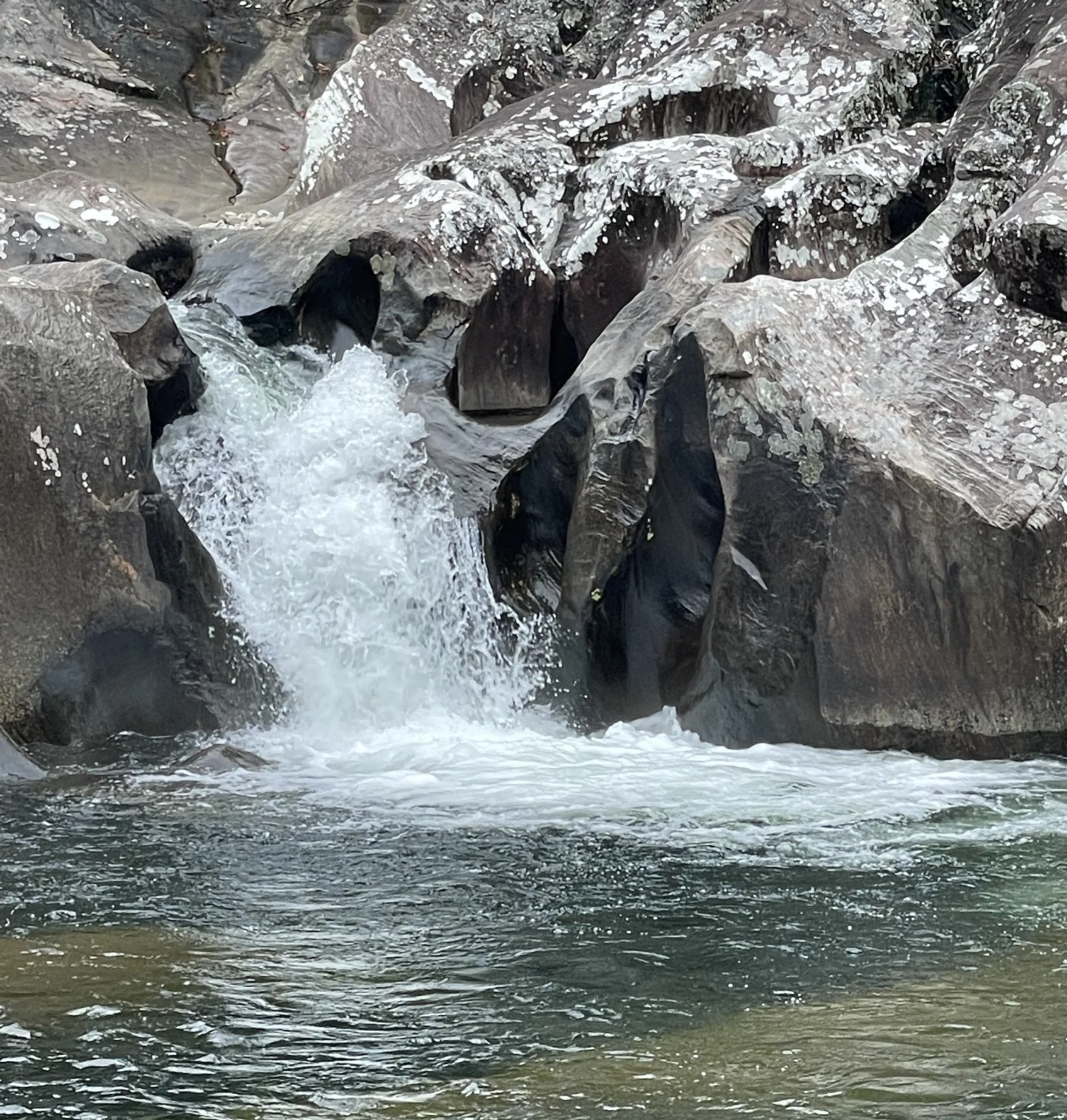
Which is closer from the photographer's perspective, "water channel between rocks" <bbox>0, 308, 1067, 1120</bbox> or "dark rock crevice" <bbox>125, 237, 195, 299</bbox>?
"water channel between rocks" <bbox>0, 308, 1067, 1120</bbox>

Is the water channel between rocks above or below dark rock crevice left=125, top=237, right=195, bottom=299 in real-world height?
below

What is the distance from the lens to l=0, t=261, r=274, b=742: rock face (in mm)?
8016

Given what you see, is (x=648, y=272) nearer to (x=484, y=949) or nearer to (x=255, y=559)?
(x=255, y=559)

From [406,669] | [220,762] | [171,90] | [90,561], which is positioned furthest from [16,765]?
[171,90]

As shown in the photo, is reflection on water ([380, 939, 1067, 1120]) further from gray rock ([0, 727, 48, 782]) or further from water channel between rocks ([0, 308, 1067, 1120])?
gray rock ([0, 727, 48, 782])

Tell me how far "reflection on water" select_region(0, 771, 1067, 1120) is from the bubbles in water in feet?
8.44

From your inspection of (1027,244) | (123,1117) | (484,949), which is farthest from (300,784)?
(1027,244)

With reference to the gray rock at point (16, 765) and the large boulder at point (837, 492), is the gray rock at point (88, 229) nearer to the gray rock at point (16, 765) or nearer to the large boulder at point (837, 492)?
the large boulder at point (837, 492)

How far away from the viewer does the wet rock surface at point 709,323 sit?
7.71 meters

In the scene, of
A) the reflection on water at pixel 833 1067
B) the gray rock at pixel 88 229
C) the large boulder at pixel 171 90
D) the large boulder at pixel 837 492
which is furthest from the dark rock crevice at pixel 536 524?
the large boulder at pixel 171 90

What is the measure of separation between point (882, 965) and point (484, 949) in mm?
1234

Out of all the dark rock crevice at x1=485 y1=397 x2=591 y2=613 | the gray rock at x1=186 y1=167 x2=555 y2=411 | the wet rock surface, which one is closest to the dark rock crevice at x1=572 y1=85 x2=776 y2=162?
the wet rock surface

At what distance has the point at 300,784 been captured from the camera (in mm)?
7281

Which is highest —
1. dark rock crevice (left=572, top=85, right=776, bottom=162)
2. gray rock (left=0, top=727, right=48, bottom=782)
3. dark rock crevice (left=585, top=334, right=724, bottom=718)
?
dark rock crevice (left=572, top=85, right=776, bottom=162)
